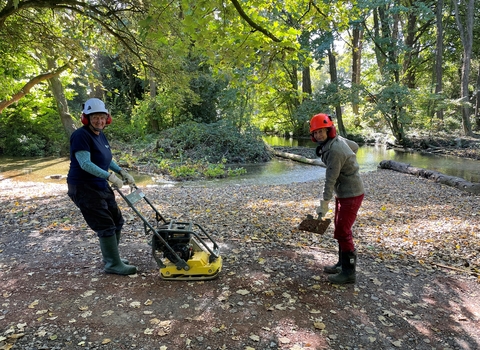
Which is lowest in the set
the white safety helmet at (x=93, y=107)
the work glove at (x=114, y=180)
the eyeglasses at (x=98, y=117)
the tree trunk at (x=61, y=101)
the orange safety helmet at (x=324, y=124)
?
the work glove at (x=114, y=180)

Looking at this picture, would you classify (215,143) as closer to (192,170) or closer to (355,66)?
(192,170)

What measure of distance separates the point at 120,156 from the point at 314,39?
15337 millimetres

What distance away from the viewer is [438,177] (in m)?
13.1

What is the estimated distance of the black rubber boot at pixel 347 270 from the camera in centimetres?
441

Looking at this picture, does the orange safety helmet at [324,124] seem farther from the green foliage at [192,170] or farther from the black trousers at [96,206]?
the green foliage at [192,170]

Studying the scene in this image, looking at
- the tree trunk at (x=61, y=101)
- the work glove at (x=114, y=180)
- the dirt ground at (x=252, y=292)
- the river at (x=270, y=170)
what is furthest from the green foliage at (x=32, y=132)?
the work glove at (x=114, y=180)

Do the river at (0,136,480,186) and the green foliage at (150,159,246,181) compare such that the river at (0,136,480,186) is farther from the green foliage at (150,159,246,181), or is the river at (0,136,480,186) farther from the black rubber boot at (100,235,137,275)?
the black rubber boot at (100,235,137,275)

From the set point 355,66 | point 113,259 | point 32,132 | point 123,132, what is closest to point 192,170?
point 123,132

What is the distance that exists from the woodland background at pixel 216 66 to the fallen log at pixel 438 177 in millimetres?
5615

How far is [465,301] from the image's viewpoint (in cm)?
418

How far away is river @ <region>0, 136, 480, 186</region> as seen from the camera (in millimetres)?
14758

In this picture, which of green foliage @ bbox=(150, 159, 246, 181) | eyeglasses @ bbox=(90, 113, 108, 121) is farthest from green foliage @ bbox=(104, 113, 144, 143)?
eyeglasses @ bbox=(90, 113, 108, 121)

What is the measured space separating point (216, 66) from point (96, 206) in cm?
414

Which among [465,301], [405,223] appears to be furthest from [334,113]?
[465,301]
